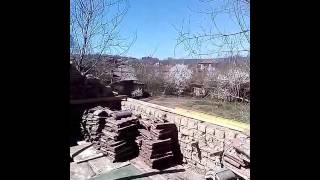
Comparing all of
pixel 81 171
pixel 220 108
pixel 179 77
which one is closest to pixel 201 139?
pixel 81 171

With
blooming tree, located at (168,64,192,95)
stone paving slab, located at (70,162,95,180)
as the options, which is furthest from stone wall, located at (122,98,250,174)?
blooming tree, located at (168,64,192,95)

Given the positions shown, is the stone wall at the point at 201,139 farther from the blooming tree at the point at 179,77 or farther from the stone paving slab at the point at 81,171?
the blooming tree at the point at 179,77

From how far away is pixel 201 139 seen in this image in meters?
9.36

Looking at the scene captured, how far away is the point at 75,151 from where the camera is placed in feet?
36.5

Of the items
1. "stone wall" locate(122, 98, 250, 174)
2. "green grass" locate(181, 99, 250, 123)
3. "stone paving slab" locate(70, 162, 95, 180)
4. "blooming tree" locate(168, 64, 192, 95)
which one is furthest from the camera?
"blooming tree" locate(168, 64, 192, 95)

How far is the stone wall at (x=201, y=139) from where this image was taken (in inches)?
327

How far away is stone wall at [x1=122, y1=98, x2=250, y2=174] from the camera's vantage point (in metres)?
8.30

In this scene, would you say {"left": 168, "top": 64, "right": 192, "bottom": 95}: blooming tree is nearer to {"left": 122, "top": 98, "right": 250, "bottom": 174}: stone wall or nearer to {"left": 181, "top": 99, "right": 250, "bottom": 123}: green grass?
{"left": 181, "top": 99, "right": 250, "bottom": 123}: green grass

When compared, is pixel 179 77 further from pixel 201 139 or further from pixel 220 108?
pixel 201 139

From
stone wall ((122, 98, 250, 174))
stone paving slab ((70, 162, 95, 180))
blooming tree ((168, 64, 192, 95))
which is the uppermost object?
blooming tree ((168, 64, 192, 95))
